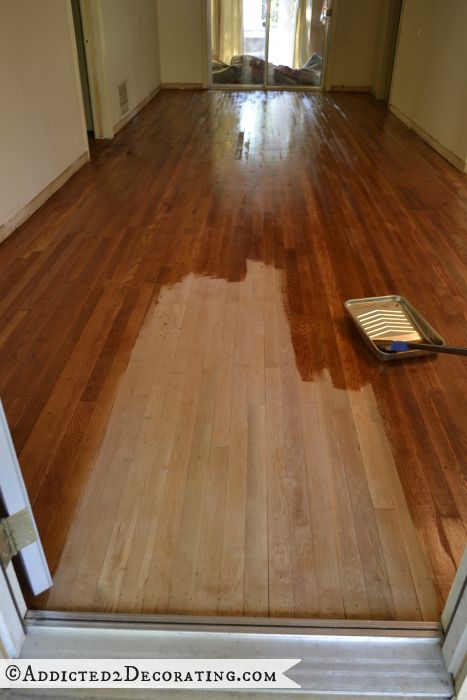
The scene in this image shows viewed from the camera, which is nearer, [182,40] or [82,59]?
[82,59]

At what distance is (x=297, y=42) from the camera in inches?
322

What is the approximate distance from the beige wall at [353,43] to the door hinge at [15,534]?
8569mm

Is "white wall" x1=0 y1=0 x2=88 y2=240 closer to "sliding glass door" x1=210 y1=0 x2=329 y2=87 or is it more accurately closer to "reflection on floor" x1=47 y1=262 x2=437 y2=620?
"reflection on floor" x1=47 y1=262 x2=437 y2=620

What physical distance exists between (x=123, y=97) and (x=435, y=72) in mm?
3393

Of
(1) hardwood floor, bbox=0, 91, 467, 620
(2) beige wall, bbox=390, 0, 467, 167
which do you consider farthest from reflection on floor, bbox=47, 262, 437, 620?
(2) beige wall, bbox=390, 0, 467, 167

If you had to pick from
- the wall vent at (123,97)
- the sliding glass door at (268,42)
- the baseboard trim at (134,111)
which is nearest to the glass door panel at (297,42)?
the sliding glass door at (268,42)

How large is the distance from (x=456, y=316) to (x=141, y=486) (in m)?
1.73

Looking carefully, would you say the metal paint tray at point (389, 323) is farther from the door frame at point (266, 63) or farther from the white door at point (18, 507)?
the door frame at point (266, 63)

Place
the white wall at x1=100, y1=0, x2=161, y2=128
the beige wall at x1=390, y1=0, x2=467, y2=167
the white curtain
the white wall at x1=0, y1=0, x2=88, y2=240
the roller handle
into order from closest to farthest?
the roller handle → the white wall at x1=0, y1=0, x2=88, y2=240 → the beige wall at x1=390, y1=0, x2=467, y2=167 → the white wall at x1=100, y1=0, x2=161, y2=128 → the white curtain

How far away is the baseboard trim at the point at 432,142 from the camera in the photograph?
4734mm

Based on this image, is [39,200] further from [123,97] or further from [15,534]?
[15,534]

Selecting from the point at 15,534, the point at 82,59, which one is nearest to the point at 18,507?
the point at 15,534

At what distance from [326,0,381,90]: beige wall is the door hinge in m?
8.57

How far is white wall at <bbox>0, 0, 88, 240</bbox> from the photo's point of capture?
333 cm
